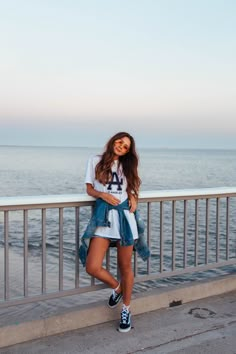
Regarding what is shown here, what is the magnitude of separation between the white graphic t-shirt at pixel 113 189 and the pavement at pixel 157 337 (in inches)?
28.6

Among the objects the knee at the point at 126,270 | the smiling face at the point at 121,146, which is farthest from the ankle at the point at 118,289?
the smiling face at the point at 121,146

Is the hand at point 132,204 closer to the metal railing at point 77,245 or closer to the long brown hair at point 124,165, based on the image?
the long brown hair at point 124,165

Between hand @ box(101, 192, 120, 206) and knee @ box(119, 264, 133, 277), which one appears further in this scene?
knee @ box(119, 264, 133, 277)

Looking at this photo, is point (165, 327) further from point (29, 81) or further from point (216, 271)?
point (29, 81)

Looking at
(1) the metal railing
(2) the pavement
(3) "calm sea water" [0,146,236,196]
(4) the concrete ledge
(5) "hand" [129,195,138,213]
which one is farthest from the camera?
(3) "calm sea water" [0,146,236,196]

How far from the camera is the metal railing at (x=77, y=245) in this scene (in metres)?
3.23

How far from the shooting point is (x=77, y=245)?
11.7ft

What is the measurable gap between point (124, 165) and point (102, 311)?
119 cm

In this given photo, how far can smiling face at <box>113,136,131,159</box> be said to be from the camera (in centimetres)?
339

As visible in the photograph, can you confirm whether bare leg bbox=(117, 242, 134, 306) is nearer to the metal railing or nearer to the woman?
the woman

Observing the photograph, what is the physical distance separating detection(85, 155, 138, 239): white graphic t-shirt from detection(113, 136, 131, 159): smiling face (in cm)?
7

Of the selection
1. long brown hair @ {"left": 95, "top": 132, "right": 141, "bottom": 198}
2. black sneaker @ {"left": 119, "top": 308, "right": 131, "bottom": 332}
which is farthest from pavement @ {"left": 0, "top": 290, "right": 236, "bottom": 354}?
long brown hair @ {"left": 95, "top": 132, "right": 141, "bottom": 198}

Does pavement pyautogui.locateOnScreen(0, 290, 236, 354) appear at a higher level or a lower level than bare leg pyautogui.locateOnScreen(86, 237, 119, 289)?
lower

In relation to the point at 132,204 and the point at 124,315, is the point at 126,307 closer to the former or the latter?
the point at 124,315
